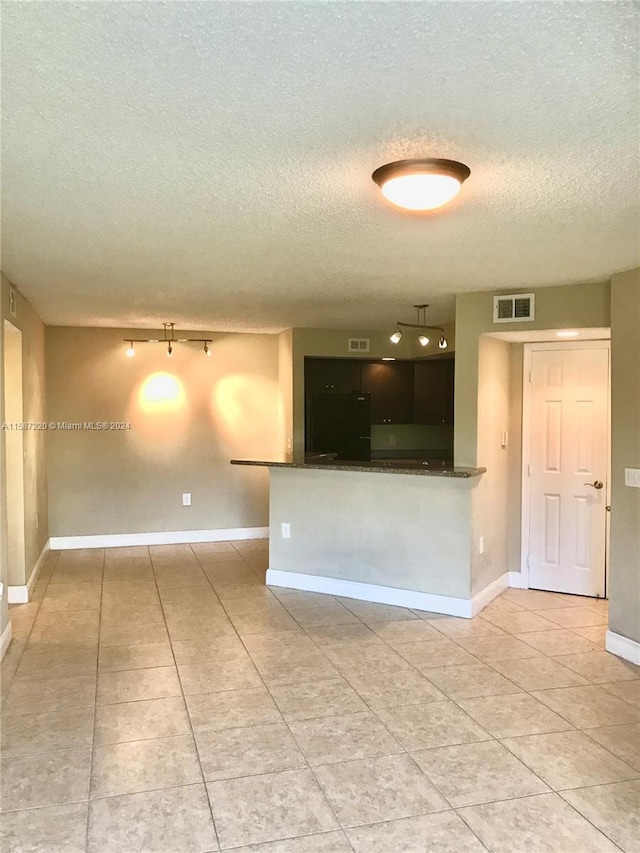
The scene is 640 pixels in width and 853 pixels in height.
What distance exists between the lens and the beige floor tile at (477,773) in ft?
8.03

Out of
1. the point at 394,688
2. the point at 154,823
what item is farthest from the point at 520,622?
the point at 154,823

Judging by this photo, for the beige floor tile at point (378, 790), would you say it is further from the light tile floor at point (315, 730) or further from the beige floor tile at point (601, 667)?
the beige floor tile at point (601, 667)

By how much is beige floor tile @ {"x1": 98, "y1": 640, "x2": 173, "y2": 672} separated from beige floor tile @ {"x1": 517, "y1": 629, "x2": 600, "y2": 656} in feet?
7.46

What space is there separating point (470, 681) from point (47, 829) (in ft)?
7.11

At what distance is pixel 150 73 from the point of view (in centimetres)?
161

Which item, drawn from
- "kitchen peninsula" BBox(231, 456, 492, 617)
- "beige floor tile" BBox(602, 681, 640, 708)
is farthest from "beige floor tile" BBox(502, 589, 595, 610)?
"beige floor tile" BBox(602, 681, 640, 708)

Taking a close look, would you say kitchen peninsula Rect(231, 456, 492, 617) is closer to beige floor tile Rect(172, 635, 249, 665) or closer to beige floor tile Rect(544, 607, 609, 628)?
beige floor tile Rect(544, 607, 609, 628)

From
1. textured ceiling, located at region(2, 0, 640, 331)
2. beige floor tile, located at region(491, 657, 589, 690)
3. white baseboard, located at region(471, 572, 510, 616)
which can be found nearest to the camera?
textured ceiling, located at region(2, 0, 640, 331)

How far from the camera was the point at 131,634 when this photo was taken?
13.9 feet

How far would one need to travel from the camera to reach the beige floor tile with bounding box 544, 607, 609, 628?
175 inches

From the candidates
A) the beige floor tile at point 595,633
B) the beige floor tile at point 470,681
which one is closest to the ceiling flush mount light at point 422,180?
the beige floor tile at point 470,681

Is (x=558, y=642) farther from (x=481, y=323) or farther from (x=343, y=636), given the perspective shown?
(x=481, y=323)

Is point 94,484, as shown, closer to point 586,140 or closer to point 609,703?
point 609,703

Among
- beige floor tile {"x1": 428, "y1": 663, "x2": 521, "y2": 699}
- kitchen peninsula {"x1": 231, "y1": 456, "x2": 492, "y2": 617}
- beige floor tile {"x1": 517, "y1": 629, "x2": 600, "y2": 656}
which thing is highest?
kitchen peninsula {"x1": 231, "y1": 456, "x2": 492, "y2": 617}
